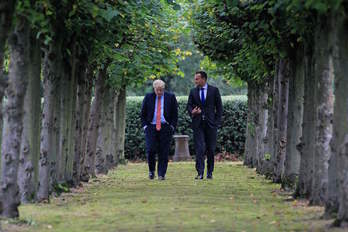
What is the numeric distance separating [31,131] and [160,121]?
712 centimetres

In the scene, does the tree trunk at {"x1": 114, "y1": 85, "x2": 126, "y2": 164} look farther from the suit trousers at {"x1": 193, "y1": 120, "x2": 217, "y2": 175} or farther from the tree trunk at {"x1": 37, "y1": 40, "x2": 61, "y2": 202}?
the tree trunk at {"x1": 37, "y1": 40, "x2": 61, "y2": 202}

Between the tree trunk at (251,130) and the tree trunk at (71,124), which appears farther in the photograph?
the tree trunk at (251,130)

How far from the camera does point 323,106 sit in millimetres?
12188

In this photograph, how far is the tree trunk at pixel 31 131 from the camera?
13.2m

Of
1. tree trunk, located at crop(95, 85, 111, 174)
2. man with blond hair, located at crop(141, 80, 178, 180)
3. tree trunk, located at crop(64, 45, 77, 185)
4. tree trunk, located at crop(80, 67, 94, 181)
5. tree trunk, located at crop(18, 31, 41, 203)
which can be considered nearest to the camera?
tree trunk, located at crop(18, 31, 41, 203)

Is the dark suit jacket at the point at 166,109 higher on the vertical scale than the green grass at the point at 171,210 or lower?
higher

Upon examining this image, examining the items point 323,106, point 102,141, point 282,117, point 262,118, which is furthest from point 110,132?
point 323,106

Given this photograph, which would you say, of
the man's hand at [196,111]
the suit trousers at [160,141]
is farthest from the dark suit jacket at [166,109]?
the man's hand at [196,111]

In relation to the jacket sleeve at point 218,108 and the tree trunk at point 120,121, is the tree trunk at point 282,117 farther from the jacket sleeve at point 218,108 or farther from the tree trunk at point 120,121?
the tree trunk at point 120,121

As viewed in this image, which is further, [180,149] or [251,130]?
[180,149]

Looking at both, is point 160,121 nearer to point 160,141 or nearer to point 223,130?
point 160,141

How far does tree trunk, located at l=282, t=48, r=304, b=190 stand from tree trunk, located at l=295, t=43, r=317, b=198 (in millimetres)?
2081

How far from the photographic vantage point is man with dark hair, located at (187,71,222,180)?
19.9 m

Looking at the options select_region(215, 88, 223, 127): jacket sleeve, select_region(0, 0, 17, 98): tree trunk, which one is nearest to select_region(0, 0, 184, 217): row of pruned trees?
select_region(0, 0, 17, 98): tree trunk
